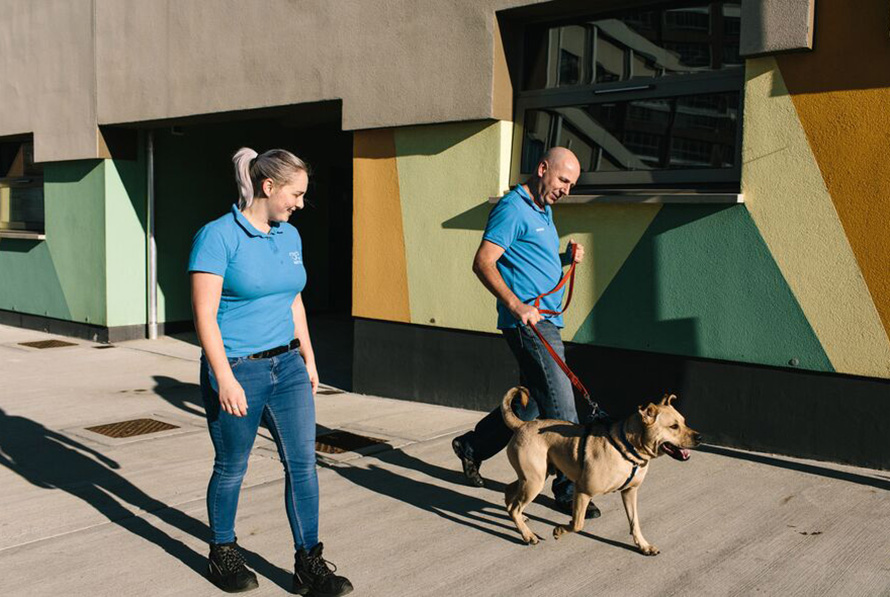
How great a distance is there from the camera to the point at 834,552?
4.16 meters

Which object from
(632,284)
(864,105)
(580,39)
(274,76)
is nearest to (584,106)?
(580,39)

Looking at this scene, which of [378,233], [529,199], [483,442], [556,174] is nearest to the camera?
[556,174]

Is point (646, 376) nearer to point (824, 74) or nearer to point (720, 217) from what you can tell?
point (720, 217)

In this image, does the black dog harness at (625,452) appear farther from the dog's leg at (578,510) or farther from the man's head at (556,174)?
the man's head at (556,174)

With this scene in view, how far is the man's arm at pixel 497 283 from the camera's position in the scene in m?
4.29

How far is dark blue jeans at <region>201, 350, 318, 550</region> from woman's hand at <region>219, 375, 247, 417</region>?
0.19 m

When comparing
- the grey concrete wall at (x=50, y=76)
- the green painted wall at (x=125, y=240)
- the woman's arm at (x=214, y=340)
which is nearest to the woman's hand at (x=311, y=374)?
the woman's arm at (x=214, y=340)

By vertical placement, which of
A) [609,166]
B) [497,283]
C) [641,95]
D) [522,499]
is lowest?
[522,499]

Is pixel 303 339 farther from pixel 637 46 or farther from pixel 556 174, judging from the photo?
pixel 637 46

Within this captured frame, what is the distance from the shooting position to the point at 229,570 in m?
3.71

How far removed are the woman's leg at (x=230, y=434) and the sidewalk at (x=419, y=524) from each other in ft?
1.15

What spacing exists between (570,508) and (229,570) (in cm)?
187

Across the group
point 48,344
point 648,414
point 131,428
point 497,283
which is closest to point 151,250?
point 48,344

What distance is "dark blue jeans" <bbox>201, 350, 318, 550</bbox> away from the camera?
3.64 meters
